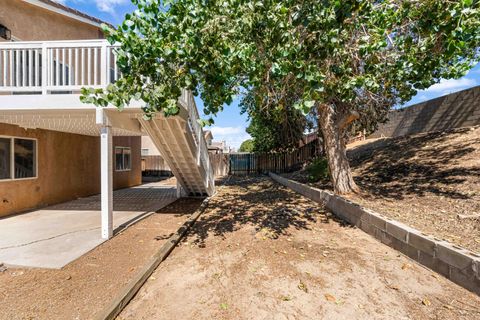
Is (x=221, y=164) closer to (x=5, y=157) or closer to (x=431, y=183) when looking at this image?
(x=5, y=157)

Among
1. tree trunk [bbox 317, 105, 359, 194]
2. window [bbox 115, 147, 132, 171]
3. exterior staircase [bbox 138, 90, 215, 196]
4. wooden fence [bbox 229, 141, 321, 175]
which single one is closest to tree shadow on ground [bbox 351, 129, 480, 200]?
tree trunk [bbox 317, 105, 359, 194]

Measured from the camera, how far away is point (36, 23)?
7.71 metres

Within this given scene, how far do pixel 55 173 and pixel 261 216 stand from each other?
22.1ft

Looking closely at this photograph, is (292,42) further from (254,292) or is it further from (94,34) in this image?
(94,34)

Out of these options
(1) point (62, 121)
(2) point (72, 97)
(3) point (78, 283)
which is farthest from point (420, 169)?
(1) point (62, 121)

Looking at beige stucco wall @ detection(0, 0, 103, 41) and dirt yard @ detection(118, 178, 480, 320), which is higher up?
beige stucco wall @ detection(0, 0, 103, 41)

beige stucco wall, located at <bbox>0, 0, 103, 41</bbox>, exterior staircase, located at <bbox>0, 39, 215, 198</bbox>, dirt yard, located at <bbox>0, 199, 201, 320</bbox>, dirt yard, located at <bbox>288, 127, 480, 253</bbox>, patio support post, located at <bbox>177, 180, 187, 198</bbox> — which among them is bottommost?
dirt yard, located at <bbox>0, 199, 201, 320</bbox>

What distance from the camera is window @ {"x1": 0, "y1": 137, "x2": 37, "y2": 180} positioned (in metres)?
6.39

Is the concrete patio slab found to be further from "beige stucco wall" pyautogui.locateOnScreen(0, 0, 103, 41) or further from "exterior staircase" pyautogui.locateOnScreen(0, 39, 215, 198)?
"beige stucco wall" pyautogui.locateOnScreen(0, 0, 103, 41)

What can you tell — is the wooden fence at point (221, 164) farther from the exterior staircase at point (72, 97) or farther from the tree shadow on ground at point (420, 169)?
the exterior staircase at point (72, 97)

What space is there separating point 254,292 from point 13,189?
7193 millimetres

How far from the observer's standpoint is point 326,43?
3.31m

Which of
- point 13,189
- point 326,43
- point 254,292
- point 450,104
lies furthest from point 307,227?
point 450,104

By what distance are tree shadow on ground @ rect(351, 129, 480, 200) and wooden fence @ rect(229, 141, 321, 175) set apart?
5.67m
